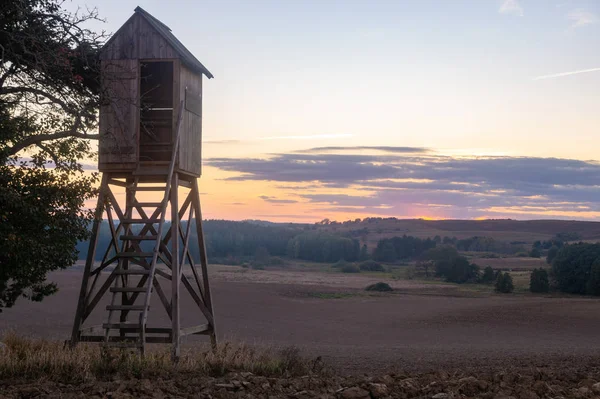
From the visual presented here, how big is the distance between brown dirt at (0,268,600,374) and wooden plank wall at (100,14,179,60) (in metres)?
8.67

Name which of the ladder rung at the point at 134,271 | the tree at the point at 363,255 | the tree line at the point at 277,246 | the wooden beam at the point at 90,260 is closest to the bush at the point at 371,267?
the tree line at the point at 277,246

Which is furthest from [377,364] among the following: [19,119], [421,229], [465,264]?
[421,229]

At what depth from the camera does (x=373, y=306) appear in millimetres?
49594

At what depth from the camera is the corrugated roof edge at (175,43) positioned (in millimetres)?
17391

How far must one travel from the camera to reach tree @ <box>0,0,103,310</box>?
48.0 ft

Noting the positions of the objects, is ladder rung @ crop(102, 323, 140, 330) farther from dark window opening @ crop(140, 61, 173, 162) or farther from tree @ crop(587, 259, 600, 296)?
tree @ crop(587, 259, 600, 296)

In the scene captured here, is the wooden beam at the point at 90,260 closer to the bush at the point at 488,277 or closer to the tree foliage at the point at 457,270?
the bush at the point at 488,277

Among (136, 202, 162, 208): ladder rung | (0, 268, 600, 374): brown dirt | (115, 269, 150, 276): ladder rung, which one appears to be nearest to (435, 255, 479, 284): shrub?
(0, 268, 600, 374): brown dirt

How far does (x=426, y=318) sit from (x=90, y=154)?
28.3 m

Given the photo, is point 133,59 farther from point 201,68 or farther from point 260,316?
point 260,316

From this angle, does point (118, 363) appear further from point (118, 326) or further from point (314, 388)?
point (314, 388)

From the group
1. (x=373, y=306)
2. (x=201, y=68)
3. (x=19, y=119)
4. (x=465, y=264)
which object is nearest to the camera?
(x=19, y=119)

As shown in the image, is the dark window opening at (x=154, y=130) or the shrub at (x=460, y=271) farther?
the shrub at (x=460, y=271)

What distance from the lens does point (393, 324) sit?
129 feet
